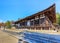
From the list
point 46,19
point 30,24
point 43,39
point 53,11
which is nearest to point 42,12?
point 53,11

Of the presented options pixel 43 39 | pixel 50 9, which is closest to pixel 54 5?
pixel 50 9

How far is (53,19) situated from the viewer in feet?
96.1

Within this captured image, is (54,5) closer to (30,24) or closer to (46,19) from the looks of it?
(46,19)

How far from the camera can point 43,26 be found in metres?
31.9

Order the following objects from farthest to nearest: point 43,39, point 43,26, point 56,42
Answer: point 43,26 → point 43,39 → point 56,42

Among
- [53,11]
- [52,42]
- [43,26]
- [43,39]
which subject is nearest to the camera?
[52,42]

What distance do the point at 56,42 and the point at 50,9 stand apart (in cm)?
1991

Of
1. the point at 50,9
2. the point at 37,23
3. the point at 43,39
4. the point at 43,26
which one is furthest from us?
the point at 37,23

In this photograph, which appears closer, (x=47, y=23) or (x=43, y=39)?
(x=43, y=39)

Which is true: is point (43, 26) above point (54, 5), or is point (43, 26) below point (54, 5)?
below

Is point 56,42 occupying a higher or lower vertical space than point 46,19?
lower

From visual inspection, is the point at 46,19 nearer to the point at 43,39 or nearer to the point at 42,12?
the point at 42,12

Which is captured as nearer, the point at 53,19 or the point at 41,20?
the point at 53,19

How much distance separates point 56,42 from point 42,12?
2258 centimetres
